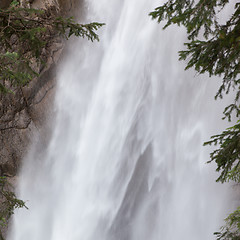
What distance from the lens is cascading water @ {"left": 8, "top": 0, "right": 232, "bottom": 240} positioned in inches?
504

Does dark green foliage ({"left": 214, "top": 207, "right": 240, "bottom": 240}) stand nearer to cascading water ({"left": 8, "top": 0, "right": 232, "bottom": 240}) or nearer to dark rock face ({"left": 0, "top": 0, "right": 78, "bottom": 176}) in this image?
cascading water ({"left": 8, "top": 0, "right": 232, "bottom": 240})

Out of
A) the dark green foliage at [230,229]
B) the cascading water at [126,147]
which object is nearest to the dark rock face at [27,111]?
the cascading water at [126,147]

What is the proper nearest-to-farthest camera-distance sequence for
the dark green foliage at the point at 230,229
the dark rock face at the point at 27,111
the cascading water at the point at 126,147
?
the dark green foliage at the point at 230,229
the cascading water at the point at 126,147
the dark rock face at the point at 27,111

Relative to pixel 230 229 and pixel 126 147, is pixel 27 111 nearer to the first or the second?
pixel 126 147

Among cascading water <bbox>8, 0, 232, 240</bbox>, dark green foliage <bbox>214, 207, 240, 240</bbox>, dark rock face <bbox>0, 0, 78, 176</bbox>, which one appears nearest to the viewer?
dark green foliage <bbox>214, 207, 240, 240</bbox>

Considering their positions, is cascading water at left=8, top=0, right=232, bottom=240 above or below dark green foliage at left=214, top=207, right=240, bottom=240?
above

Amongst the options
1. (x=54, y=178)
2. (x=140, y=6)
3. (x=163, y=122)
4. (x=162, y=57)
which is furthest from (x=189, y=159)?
(x=140, y=6)

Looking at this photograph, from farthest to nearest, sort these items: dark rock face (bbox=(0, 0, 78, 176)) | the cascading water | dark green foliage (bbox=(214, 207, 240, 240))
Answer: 1. dark rock face (bbox=(0, 0, 78, 176))
2. the cascading water
3. dark green foliage (bbox=(214, 207, 240, 240))

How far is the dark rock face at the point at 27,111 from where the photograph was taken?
13234mm

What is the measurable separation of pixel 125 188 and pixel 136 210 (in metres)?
1.06

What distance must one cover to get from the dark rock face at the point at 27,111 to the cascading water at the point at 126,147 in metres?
0.58

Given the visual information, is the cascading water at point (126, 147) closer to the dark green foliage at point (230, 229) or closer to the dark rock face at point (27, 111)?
the dark rock face at point (27, 111)

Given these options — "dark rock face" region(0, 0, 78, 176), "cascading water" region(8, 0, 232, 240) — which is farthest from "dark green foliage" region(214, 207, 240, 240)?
"dark rock face" region(0, 0, 78, 176)

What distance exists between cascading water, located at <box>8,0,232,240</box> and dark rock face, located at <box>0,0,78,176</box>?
1.91 ft
